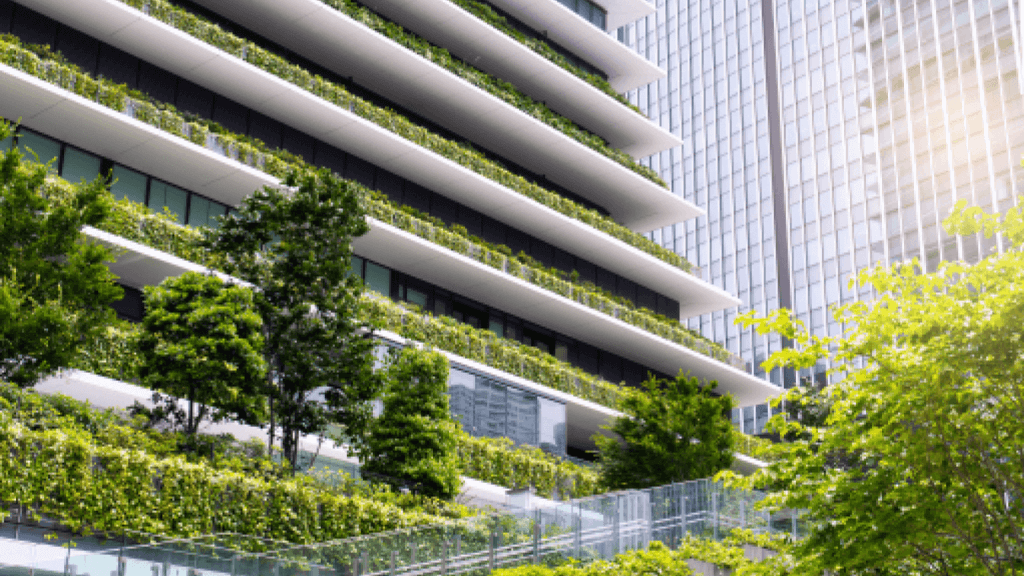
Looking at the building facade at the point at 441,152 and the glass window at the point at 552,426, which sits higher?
the building facade at the point at 441,152

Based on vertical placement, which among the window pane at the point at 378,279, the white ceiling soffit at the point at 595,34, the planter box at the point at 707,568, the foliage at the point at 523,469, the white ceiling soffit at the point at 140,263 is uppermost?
the white ceiling soffit at the point at 595,34

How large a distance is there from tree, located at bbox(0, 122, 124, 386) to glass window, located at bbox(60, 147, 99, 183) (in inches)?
372

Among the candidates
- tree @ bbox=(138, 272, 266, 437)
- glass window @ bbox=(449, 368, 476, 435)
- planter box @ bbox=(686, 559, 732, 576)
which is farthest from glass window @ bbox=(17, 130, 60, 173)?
planter box @ bbox=(686, 559, 732, 576)

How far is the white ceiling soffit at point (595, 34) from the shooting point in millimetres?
49688

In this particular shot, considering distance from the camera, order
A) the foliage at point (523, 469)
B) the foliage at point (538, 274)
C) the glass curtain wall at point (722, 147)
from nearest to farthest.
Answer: the foliage at point (523, 469) < the foliage at point (538, 274) < the glass curtain wall at point (722, 147)

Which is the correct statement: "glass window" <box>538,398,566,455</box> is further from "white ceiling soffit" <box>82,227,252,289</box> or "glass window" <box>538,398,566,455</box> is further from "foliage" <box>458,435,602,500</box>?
"white ceiling soffit" <box>82,227,252,289</box>

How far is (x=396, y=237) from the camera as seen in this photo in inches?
1503

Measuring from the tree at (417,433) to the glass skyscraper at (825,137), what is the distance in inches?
2771

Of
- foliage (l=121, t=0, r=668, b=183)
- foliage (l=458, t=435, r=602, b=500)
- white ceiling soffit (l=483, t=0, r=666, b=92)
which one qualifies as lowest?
foliage (l=458, t=435, r=602, b=500)

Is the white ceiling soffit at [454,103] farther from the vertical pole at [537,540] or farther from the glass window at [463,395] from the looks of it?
the vertical pole at [537,540]

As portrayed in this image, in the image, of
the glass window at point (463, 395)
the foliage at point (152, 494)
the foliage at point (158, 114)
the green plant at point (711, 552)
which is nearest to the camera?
the foliage at point (152, 494)

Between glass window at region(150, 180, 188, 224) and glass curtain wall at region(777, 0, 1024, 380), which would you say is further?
Answer: glass curtain wall at region(777, 0, 1024, 380)

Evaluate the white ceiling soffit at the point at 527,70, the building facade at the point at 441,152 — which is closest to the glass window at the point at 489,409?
the building facade at the point at 441,152

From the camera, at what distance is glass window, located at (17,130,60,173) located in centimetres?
3166
